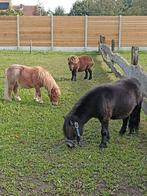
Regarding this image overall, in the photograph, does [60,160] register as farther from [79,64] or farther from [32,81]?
[79,64]

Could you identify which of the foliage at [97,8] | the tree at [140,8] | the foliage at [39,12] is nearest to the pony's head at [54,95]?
the tree at [140,8]

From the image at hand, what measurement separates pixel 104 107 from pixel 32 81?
343 cm

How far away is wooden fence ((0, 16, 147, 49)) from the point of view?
2547cm

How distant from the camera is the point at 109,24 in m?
25.6

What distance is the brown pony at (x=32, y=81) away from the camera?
8648 mm

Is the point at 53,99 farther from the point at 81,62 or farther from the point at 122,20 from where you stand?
the point at 122,20

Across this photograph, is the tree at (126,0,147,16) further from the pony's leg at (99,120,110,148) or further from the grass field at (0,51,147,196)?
the pony's leg at (99,120,110,148)

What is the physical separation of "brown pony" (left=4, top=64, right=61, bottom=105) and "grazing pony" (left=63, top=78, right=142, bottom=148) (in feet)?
8.51

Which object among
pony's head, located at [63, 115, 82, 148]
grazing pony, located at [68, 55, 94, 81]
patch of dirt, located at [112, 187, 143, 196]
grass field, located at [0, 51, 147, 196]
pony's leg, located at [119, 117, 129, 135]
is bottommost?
patch of dirt, located at [112, 187, 143, 196]

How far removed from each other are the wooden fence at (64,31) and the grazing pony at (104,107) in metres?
19.5

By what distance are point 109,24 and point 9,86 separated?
57.3 feet

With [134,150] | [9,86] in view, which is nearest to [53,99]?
[9,86]

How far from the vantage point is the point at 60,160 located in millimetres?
5363

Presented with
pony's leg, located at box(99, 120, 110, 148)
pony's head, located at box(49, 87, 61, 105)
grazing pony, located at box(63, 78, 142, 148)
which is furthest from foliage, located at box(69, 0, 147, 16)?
pony's leg, located at box(99, 120, 110, 148)
